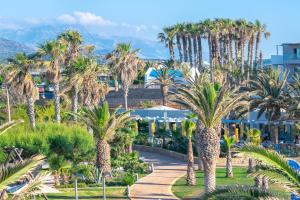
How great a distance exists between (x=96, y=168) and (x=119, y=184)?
1.83m

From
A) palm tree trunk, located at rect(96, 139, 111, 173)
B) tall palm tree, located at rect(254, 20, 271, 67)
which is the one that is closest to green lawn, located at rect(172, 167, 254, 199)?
palm tree trunk, located at rect(96, 139, 111, 173)

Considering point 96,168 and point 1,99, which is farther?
point 1,99

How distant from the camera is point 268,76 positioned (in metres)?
42.2

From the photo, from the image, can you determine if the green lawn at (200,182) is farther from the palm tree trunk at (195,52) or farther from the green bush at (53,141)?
the palm tree trunk at (195,52)

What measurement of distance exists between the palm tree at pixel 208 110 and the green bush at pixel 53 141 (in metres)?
10.6

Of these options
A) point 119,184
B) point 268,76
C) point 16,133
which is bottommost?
point 119,184

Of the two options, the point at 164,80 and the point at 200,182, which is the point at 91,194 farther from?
the point at 164,80

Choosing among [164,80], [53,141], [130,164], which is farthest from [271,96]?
[164,80]

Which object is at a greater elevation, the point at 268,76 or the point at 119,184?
the point at 268,76

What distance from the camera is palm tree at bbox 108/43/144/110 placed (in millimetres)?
55750

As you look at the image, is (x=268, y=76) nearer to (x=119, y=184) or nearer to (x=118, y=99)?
(x=119, y=184)

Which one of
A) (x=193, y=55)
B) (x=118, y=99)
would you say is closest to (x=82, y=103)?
(x=118, y=99)

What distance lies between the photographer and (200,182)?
34.7 m

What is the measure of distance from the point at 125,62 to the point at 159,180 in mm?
22156
